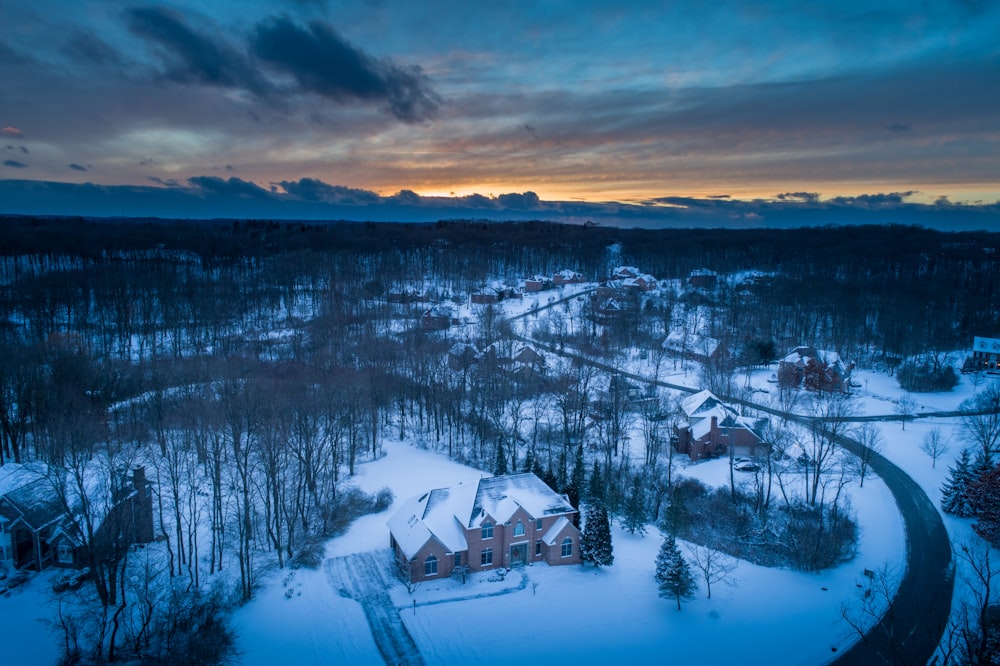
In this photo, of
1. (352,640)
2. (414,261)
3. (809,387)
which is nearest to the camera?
(352,640)

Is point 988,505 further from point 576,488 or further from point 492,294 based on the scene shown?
point 492,294

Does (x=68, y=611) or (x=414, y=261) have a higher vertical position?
→ (x=414, y=261)

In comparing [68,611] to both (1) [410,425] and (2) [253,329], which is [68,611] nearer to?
(1) [410,425]

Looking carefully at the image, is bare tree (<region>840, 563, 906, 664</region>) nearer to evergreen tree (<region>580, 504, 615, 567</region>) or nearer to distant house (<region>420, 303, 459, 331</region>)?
evergreen tree (<region>580, 504, 615, 567</region>)

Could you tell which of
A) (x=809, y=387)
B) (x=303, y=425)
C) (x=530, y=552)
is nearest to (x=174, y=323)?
(x=303, y=425)

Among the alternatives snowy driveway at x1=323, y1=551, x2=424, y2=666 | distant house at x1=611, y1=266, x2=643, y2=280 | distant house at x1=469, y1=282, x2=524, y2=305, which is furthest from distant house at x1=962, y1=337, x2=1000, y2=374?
snowy driveway at x1=323, y1=551, x2=424, y2=666

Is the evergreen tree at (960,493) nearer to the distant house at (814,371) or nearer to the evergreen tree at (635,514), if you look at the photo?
the evergreen tree at (635,514)

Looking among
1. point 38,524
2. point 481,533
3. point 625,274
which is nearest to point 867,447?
point 481,533
